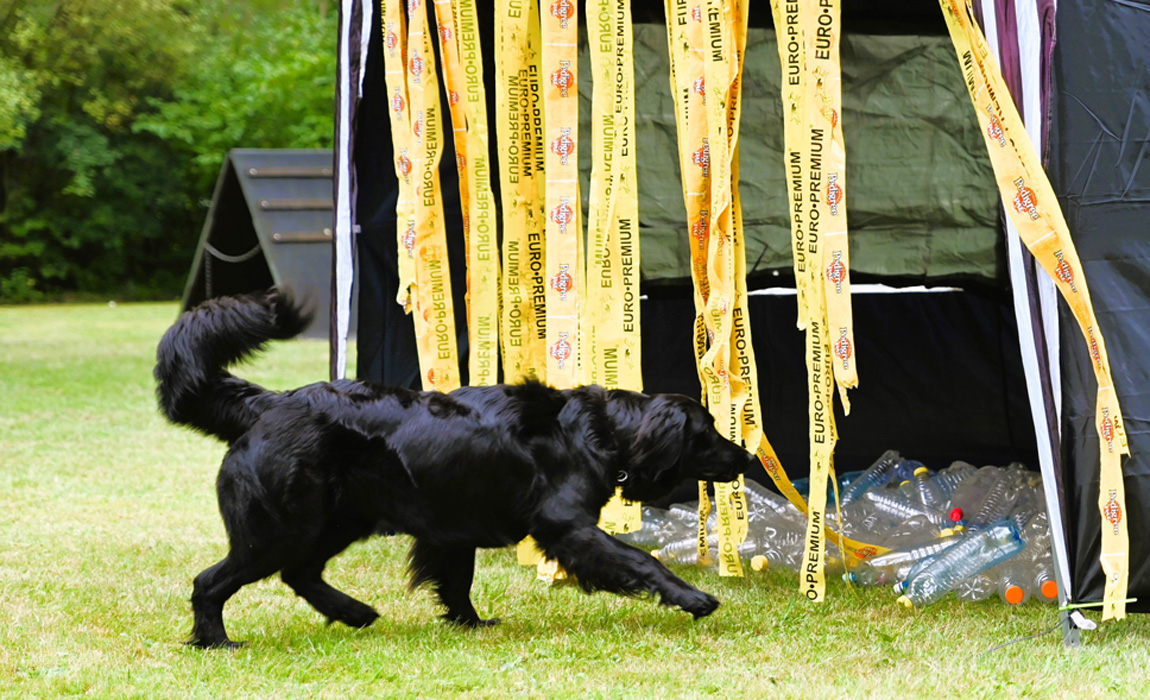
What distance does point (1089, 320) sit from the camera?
357cm

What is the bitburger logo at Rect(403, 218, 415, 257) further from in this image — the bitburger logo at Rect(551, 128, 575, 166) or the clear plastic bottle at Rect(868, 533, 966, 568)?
the clear plastic bottle at Rect(868, 533, 966, 568)

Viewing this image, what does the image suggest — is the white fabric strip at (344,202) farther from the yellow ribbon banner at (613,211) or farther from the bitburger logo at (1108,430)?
the bitburger logo at (1108,430)

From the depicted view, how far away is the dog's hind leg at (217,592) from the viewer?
3.96 meters

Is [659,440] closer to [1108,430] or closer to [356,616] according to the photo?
[356,616]

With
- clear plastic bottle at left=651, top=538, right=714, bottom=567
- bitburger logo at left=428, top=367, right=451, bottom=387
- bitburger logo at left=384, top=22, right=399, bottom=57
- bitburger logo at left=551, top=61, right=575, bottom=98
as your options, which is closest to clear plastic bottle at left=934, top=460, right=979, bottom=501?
clear plastic bottle at left=651, top=538, right=714, bottom=567

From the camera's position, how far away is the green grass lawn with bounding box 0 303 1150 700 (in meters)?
3.48

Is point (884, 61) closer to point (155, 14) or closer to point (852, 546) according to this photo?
point (852, 546)

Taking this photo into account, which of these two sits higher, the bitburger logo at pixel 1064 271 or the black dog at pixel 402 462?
the bitburger logo at pixel 1064 271

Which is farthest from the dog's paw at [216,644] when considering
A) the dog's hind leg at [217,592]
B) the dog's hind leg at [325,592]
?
the dog's hind leg at [325,592]

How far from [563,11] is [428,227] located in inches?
40.7

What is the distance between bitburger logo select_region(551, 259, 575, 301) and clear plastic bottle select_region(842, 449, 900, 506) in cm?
182

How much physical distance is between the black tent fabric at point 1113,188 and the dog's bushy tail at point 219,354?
7.78ft

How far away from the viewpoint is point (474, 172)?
5.10 m

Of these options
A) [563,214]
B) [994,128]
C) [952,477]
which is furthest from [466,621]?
[952,477]
